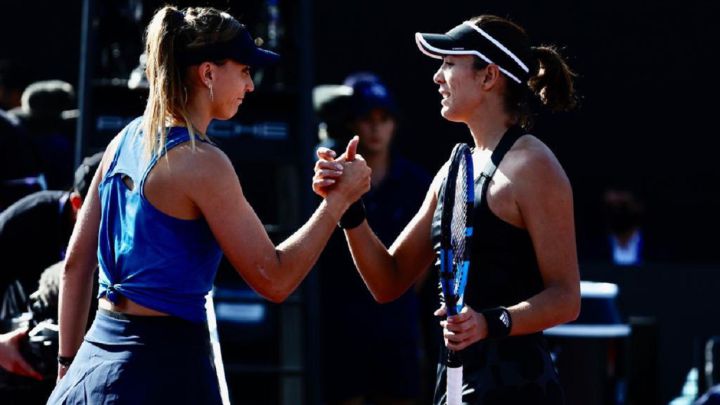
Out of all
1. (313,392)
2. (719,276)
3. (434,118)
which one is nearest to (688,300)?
(719,276)

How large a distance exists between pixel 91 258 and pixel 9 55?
546cm

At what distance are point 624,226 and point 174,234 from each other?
19.1 ft

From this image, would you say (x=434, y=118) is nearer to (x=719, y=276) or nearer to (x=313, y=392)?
(x=719, y=276)

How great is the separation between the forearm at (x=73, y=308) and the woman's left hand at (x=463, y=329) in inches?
37.0


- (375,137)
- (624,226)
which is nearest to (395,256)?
(375,137)

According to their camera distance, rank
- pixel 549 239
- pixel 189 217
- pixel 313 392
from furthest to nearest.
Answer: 1. pixel 313 392
2. pixel 549 239
3. pixel 189 217

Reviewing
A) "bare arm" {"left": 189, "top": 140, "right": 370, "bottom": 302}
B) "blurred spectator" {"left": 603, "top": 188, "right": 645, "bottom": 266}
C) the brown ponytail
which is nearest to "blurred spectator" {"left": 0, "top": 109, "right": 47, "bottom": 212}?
the brown ponytail

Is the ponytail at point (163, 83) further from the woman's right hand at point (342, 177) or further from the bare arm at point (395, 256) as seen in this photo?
the bare arm at point (395, 256)

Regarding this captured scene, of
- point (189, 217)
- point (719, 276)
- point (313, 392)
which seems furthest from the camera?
point (719, 276)

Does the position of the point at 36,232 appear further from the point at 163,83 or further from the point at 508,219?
the point at 508,219

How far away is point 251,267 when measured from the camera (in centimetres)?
337

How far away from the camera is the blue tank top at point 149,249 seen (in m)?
3.28

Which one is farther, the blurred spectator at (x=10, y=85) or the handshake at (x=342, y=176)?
the blurred spectator at (x=10, y=85)

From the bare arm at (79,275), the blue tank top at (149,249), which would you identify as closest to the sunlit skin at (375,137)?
the bare arm at (79,275)
